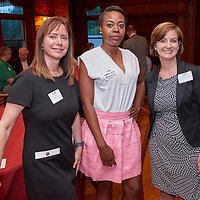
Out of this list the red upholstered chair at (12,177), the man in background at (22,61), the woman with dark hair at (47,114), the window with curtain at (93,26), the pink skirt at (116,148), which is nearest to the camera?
the woman with dark hair at (47,114)

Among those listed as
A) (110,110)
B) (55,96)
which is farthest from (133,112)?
(55,96)

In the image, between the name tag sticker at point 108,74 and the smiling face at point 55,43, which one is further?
the name tag sticker at point 108,74

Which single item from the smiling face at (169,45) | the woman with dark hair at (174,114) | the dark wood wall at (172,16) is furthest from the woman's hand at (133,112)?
the dark wood wall at (172,16)

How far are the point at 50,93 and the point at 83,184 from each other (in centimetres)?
112

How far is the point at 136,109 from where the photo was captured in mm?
1909

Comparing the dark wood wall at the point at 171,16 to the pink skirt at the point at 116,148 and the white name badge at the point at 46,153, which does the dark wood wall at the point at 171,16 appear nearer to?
the pink skirt at the point at 116,148

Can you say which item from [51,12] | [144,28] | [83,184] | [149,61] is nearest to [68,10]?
[51,12]

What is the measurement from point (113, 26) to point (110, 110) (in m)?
0.49

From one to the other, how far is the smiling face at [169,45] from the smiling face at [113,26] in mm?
245

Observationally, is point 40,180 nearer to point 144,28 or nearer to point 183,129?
point 183,129

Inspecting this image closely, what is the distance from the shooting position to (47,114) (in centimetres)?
144

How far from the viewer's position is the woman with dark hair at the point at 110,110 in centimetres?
174

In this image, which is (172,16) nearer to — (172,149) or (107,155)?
(172,149)

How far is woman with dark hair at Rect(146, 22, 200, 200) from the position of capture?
174cm
